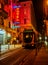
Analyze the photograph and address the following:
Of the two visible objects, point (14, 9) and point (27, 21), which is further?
point (27, 21)

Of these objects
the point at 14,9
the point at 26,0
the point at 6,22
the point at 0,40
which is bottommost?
the point at 0,40

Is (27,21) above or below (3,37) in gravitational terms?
above

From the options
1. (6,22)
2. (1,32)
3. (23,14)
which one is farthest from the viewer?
(23,14)

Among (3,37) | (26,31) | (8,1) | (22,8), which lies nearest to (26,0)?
(22,8)

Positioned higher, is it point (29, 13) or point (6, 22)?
point (29, 13)

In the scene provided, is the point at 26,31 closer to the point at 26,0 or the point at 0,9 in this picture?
the point at 0,9

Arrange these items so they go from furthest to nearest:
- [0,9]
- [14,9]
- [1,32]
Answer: [14,9], [1,32], [0,9]

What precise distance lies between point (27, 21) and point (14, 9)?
17138 mm

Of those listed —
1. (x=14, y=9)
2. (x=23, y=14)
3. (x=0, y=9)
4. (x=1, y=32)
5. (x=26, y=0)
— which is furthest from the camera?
(x=26, y=0)

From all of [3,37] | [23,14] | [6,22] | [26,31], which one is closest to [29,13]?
[23,14]

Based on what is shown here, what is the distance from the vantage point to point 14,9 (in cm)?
5856

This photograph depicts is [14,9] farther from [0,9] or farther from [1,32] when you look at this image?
[0,9]

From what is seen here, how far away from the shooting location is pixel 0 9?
4019 cm

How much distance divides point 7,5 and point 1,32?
15650mm
